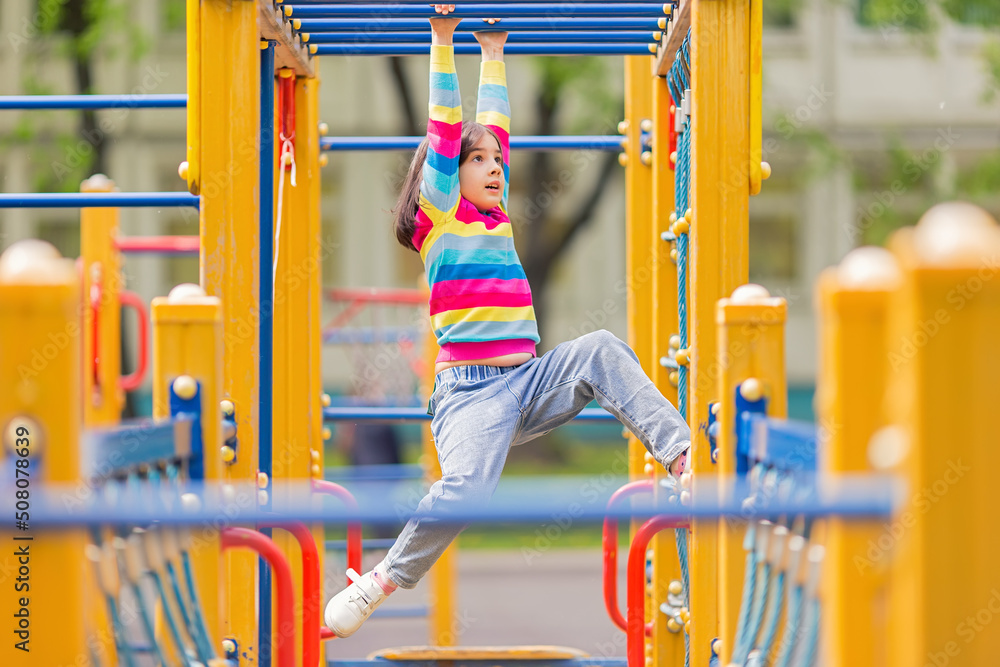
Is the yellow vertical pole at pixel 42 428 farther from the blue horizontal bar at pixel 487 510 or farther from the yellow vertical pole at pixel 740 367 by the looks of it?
the yellow vertical pole at pixel 740 367

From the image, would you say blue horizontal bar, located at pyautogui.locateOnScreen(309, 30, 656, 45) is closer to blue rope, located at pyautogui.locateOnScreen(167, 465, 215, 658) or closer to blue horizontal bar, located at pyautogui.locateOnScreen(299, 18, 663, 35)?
blue horizontal bar, located at pyautogui.locateOnScreen(299, 18, 663, 35)

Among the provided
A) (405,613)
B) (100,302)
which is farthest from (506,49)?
(405,613)

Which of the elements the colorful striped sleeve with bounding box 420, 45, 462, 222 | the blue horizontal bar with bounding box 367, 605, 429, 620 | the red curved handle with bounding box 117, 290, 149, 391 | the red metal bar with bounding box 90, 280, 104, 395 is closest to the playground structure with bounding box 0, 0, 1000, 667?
the colorful striped sleeve with bounding box 420, 45, 462, 222

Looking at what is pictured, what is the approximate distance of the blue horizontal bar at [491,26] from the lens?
290 cm

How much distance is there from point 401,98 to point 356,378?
264 centimetres

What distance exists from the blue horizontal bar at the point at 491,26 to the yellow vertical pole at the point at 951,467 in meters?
1.88

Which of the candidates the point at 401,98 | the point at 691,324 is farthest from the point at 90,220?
the point at 401,98

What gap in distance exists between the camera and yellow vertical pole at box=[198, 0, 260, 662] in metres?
2.35

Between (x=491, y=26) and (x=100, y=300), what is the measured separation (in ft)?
7.91

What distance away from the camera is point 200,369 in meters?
1.75

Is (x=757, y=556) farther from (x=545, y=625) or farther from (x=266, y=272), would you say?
(x=545, y=625)

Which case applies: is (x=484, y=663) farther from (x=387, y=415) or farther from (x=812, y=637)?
(x=812, y=637)

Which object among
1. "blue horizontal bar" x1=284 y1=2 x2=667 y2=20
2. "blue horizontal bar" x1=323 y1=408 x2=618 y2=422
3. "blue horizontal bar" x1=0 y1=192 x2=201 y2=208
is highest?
"blue horizontal bar" x1=284 y1=2 x2=667 y2=20

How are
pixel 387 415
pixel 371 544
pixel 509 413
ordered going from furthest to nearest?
1. pixel 371 544
2. pixel 387 415
3. pixel 509 413
